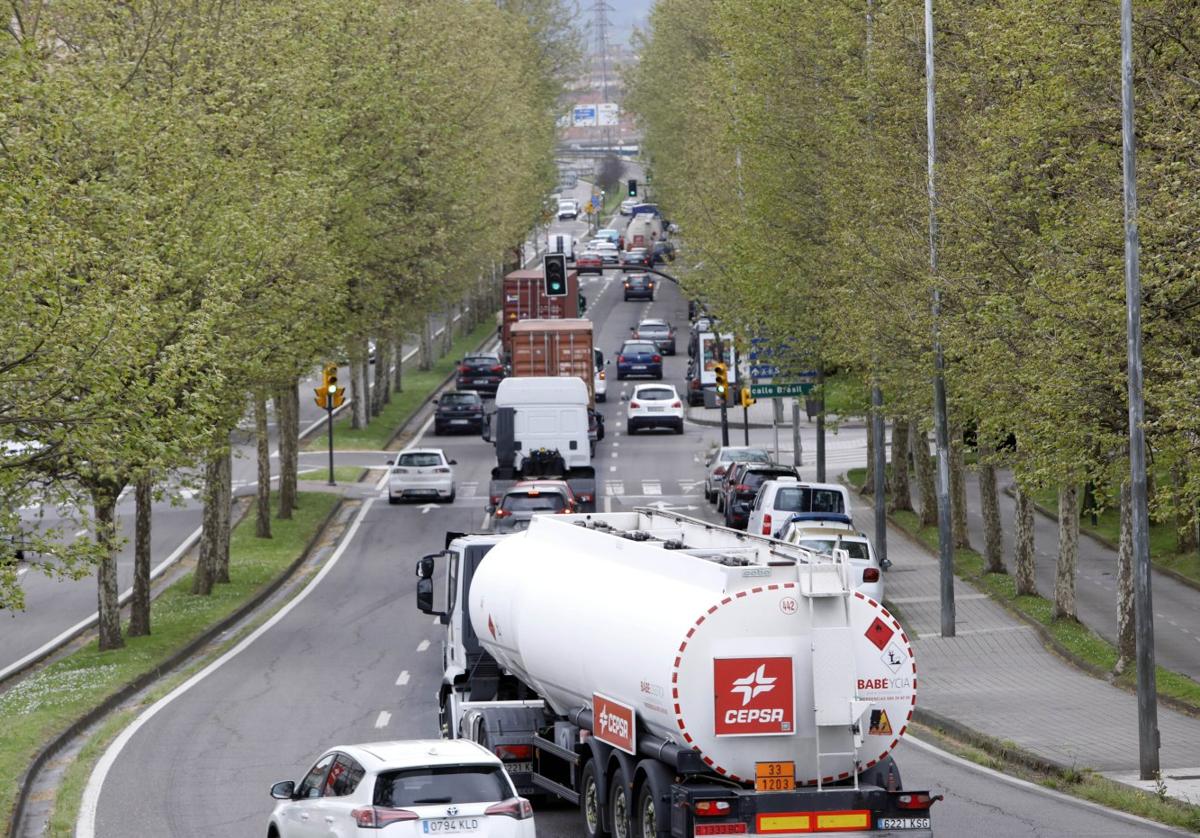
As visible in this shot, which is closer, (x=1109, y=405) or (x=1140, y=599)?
(x=1140, y=599)

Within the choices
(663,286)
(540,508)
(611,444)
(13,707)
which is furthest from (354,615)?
(663,286)

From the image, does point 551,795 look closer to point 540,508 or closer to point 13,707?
point 13,707

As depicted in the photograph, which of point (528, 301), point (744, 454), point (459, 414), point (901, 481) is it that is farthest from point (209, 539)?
point (528, 301)

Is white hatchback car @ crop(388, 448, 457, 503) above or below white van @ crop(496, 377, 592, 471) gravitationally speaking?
below

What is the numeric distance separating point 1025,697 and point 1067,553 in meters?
5.60

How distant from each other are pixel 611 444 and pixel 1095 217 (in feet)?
142

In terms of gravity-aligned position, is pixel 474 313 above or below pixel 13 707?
above

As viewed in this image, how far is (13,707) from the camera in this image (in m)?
25.6

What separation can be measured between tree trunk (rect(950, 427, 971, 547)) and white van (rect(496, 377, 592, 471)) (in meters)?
10.2

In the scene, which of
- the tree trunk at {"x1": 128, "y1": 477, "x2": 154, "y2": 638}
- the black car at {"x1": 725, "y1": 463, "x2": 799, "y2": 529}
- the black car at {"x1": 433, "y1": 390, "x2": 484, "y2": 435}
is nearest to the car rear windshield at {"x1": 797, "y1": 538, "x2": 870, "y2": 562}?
the tree trunk at {"x1": 128, "y1": 477, "x2": 154, "y2": 638}

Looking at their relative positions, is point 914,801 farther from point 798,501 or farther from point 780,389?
point 780,389

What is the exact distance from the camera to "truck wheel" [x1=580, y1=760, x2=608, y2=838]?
1617 centimetres

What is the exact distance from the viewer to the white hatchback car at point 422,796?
43.3ft

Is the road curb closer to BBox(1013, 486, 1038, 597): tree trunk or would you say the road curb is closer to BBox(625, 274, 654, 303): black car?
BBox(1013, 486, 1038, 597): tree trunk
